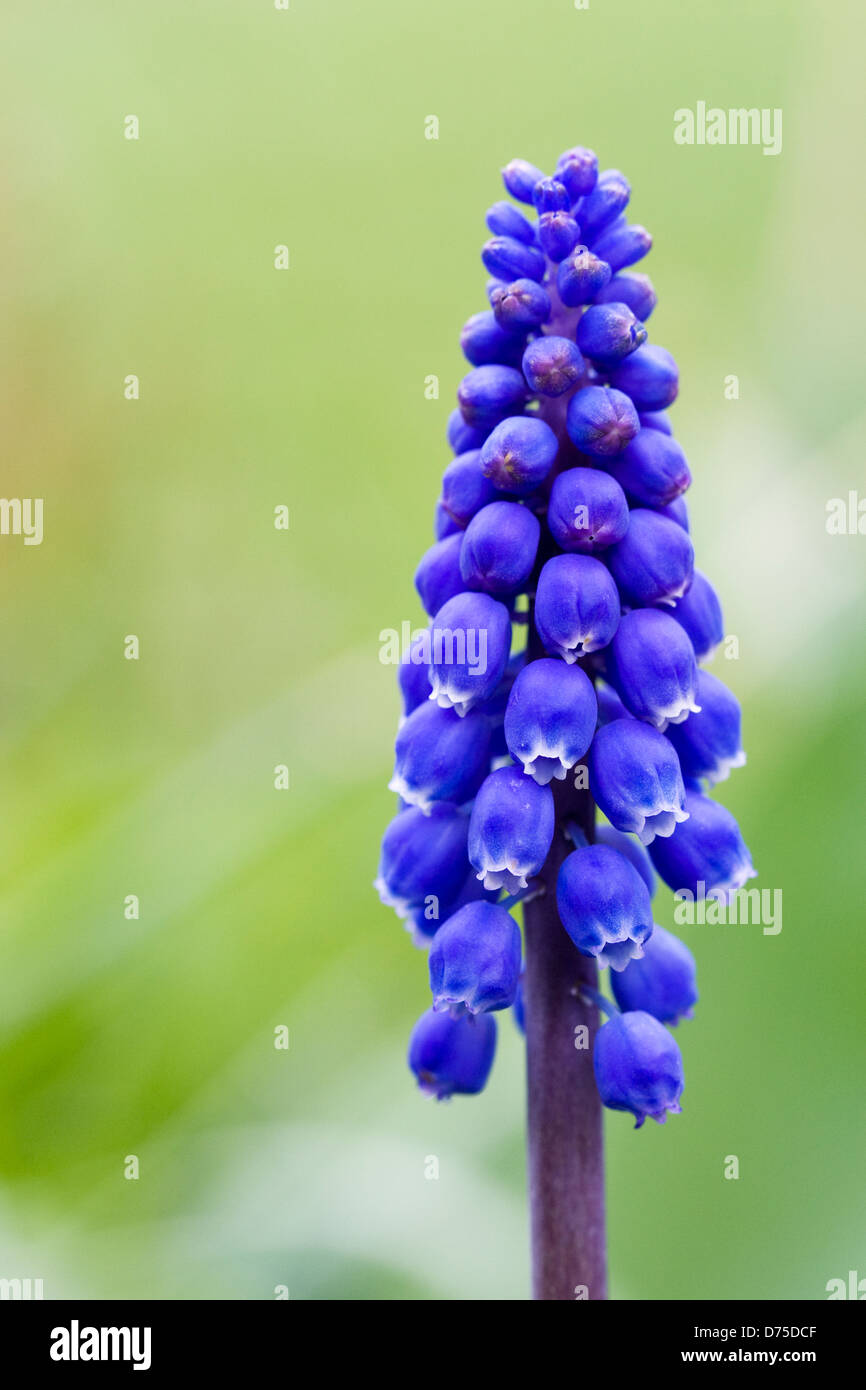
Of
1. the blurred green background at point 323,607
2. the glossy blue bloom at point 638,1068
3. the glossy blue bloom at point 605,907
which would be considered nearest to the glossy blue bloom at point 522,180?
the glossy blue bloom at point 605,907

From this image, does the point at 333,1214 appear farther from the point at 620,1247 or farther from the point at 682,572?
the point at 682,572

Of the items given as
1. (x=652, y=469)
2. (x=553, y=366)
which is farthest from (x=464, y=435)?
(x=652, y=469)

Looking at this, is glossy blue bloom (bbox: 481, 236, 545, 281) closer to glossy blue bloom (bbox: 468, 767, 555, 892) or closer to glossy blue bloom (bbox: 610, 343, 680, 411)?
glossy blue bloom (bbox: 610, 343, 680, 411)

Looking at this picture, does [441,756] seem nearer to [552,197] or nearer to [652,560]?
[652,560]

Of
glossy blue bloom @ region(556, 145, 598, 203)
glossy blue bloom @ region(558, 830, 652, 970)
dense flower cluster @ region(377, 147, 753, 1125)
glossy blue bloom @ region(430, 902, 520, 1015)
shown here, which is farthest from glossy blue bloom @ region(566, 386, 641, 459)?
glossy blue bloom @ region(430, 902, 520, 1015)

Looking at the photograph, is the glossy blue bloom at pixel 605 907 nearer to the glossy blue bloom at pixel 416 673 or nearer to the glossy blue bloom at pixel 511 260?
the glossy blue bloom at pixel 416 673

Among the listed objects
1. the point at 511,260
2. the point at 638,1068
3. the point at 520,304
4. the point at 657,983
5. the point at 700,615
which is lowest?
the point at 638,1068
